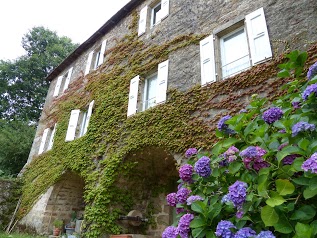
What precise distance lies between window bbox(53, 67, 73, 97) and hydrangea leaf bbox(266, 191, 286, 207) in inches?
415

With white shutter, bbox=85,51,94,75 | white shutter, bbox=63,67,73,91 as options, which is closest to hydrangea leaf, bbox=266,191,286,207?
white shutter, bbox=85,51,94,75

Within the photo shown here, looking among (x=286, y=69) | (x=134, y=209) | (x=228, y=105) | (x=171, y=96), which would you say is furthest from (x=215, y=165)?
(x=134, y=209)

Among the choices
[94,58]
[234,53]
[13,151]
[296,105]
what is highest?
[94,58]

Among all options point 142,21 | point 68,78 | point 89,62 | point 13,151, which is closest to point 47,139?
point 68,78

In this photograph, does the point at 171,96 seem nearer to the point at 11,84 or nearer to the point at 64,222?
the point at 64,222

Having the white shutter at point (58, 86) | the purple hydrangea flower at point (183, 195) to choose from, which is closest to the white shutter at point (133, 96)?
the purple hydrangea flower at point (183, 195)

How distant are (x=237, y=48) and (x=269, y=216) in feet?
13.9

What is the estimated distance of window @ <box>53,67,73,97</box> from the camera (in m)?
11.1

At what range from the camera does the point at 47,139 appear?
1038cm

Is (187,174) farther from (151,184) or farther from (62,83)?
(62,83)

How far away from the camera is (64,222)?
26.9 feet

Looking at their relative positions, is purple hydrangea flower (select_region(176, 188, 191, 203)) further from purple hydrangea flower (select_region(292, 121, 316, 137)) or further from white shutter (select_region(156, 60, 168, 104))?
white shutter (select_region(156, 60, 168, 104))

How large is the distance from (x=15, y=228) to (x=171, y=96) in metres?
7.37

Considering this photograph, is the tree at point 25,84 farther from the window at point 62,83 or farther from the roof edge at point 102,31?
the roof edge at point 102,31
